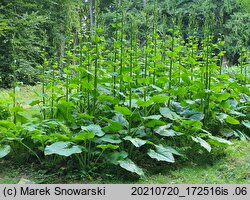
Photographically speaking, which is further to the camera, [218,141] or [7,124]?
[218,141]

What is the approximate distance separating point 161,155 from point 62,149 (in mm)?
964

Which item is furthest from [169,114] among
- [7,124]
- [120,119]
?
[7,124]

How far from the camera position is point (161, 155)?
3.31 m

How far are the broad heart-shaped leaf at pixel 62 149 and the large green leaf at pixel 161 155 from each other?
0.71m

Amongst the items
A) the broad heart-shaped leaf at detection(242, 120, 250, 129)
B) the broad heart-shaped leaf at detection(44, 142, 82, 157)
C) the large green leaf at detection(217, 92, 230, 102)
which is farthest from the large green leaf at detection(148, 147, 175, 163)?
the broad heart-shaped leaf at detection(242, 120, 250, 129)

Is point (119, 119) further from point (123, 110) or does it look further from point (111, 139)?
point (111, 139)

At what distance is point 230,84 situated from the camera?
4.69m

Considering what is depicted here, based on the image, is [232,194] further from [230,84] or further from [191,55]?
[191,55]

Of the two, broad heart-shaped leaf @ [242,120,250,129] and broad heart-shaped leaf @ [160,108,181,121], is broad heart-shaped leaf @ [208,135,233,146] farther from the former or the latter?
broad heart-shaped leaf @ [242,120,250,129]

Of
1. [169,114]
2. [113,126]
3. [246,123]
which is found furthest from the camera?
[246,123]

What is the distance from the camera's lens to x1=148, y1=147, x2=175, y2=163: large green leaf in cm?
322

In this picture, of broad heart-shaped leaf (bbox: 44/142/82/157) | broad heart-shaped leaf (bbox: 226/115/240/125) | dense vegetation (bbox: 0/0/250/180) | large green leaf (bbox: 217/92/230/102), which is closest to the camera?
broad heart-shaped leaf (bbox: 44/142/82/157)

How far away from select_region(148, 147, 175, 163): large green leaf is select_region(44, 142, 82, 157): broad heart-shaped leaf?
71 centimetres

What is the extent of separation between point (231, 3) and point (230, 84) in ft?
59.9
